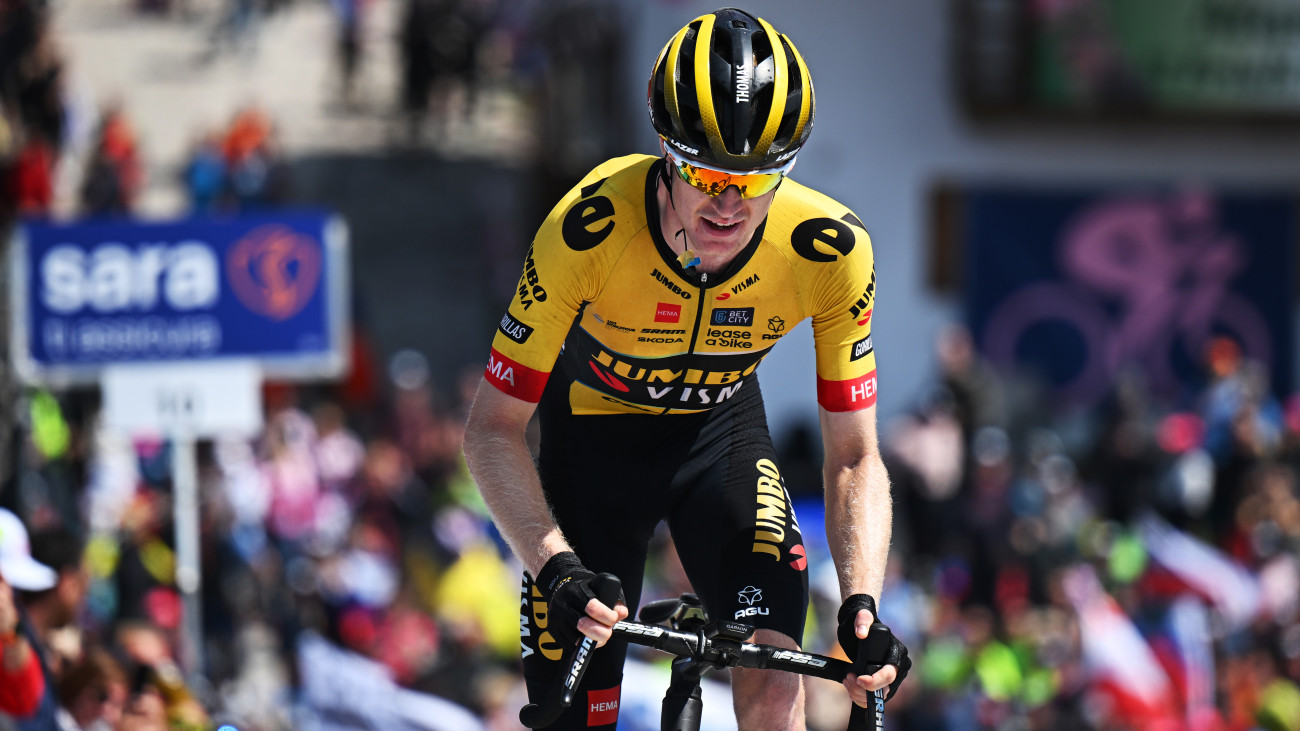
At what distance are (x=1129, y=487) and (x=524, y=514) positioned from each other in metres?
10.1

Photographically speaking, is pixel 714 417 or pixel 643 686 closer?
pixel 714 417

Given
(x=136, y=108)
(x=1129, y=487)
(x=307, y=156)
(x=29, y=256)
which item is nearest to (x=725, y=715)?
(x=29, y=256)

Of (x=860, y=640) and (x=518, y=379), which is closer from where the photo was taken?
(x=860, y=640)

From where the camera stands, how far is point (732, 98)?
3906mm

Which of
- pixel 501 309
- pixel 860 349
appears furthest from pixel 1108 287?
pixel 860 349

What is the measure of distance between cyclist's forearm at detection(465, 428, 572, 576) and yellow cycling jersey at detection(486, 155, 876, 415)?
0.48ft

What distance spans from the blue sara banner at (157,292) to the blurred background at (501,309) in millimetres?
26

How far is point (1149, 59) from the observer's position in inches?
630

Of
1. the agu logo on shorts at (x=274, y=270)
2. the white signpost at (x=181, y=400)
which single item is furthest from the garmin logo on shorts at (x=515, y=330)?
the agu logo on shorts at (x=274, y=270)

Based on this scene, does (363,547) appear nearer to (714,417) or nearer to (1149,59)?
Answer: (714,417)

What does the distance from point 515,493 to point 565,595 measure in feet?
1.55

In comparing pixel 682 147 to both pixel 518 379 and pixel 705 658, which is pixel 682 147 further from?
pixel 705 658

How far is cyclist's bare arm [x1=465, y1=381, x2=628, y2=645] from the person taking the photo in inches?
159

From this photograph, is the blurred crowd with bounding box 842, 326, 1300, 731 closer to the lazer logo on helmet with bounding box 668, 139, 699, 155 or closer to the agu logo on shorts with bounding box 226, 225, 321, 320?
the agu logo on shorts with bounding box 226, 225, 321, 320
